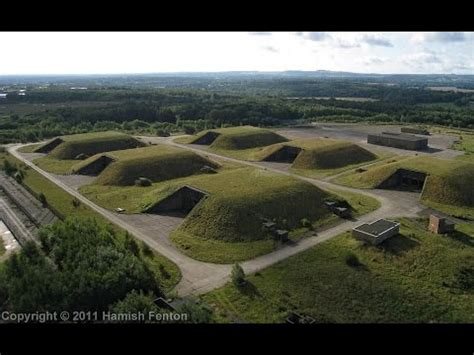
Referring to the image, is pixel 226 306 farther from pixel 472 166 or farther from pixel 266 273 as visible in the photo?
pixel 472 166

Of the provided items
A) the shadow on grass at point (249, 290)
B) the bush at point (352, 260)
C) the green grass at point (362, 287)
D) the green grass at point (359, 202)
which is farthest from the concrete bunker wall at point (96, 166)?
the bush at point (352, 260)

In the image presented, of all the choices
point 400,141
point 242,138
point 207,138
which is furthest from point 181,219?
point 400,141

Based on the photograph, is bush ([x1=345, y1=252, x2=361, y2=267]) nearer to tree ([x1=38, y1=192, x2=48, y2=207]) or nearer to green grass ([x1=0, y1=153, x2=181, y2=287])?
green grass ([x1=0, y1=153, x2=181, y2=287])

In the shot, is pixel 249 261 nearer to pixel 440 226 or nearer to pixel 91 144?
pixel 440 226

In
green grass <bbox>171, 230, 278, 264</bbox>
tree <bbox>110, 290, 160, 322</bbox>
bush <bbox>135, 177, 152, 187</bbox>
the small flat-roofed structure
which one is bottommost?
green grass <bbox>171, 230, 278, 264</bbox>

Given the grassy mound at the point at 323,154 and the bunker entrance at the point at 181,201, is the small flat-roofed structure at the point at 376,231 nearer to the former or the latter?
the bunker entrance at the point at 181,201

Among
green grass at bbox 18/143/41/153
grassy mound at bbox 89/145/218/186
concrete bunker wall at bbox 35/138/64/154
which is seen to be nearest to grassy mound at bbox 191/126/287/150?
grassy mound at bbox 89/145/218/186
